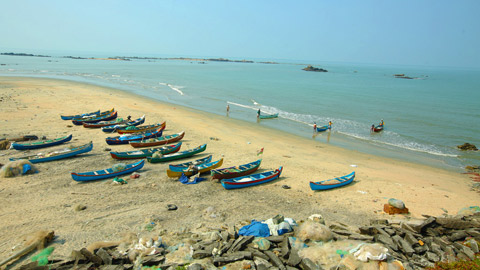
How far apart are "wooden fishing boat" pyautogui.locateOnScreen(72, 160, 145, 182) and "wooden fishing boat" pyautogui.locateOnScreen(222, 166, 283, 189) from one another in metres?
5.91

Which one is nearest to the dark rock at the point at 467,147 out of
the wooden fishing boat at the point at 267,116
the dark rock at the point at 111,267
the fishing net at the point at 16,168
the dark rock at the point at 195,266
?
the wooden fishing boat at the point at 267,116

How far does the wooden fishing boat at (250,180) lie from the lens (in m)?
15.5

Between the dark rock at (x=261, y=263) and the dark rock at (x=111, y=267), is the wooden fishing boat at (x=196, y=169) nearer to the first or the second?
the dark rock at (x=111, y=267)

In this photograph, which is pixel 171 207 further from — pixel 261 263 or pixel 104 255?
pixel 261 263

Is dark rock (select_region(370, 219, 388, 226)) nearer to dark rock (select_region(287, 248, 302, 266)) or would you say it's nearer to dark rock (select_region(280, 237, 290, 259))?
dark rock (select_region(280, 237, 290, 259))

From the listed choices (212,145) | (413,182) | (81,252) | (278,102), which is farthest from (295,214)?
(278,102)

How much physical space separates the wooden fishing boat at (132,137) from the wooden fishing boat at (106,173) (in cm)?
612

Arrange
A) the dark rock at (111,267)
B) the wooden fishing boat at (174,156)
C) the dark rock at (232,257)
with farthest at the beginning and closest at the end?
the wooden fishing boat at (174,156), the dark rock at (232,257), the dark rock at (111,267)

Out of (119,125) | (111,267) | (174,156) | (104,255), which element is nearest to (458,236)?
(111,267)

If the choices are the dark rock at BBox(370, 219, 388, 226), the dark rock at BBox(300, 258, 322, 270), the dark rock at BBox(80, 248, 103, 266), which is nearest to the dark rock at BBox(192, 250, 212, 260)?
the dark rock at BBox(80, 248, 103, 266)

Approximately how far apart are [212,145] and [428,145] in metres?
22.1

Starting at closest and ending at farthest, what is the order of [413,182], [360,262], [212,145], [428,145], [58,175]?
[360,262]
[58,175]
[413,182]
[212,145]
[428,145]

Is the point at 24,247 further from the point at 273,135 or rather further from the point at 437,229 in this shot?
the point at 273,135

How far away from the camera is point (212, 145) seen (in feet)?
76.8
